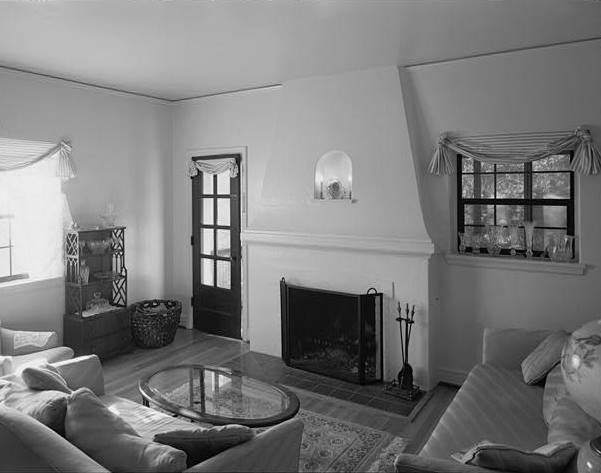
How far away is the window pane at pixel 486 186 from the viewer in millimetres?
4297

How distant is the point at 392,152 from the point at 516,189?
1.07 metres

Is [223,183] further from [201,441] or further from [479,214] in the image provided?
[201,441]

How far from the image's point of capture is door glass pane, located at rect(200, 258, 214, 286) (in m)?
5.92

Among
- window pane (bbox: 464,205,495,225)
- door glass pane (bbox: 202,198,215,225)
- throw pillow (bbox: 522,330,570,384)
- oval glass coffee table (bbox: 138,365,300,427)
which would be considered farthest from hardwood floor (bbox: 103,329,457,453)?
window pane (bbox: 464,205,495,225)

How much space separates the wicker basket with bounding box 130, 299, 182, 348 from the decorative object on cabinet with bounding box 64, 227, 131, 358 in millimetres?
101

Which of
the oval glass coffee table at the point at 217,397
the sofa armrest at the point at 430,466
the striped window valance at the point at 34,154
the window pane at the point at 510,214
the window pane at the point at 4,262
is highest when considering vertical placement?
the striped window valance at the point at 34,154

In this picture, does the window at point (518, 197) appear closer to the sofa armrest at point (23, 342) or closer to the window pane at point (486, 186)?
the window pane at point (486, 186)

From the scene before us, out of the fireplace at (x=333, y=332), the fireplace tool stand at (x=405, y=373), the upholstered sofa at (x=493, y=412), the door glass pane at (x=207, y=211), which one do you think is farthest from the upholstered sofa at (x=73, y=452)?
the door glass pane at (x=207, y=211)

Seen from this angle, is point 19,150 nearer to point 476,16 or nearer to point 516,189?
point 476,16

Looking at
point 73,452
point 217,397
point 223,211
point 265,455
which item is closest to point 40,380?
point 73,452

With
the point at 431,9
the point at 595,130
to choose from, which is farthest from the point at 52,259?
the point at 595,130

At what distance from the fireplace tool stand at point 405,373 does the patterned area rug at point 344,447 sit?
0.69 metres

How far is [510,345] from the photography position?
139 inches

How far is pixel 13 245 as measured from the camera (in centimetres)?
473
